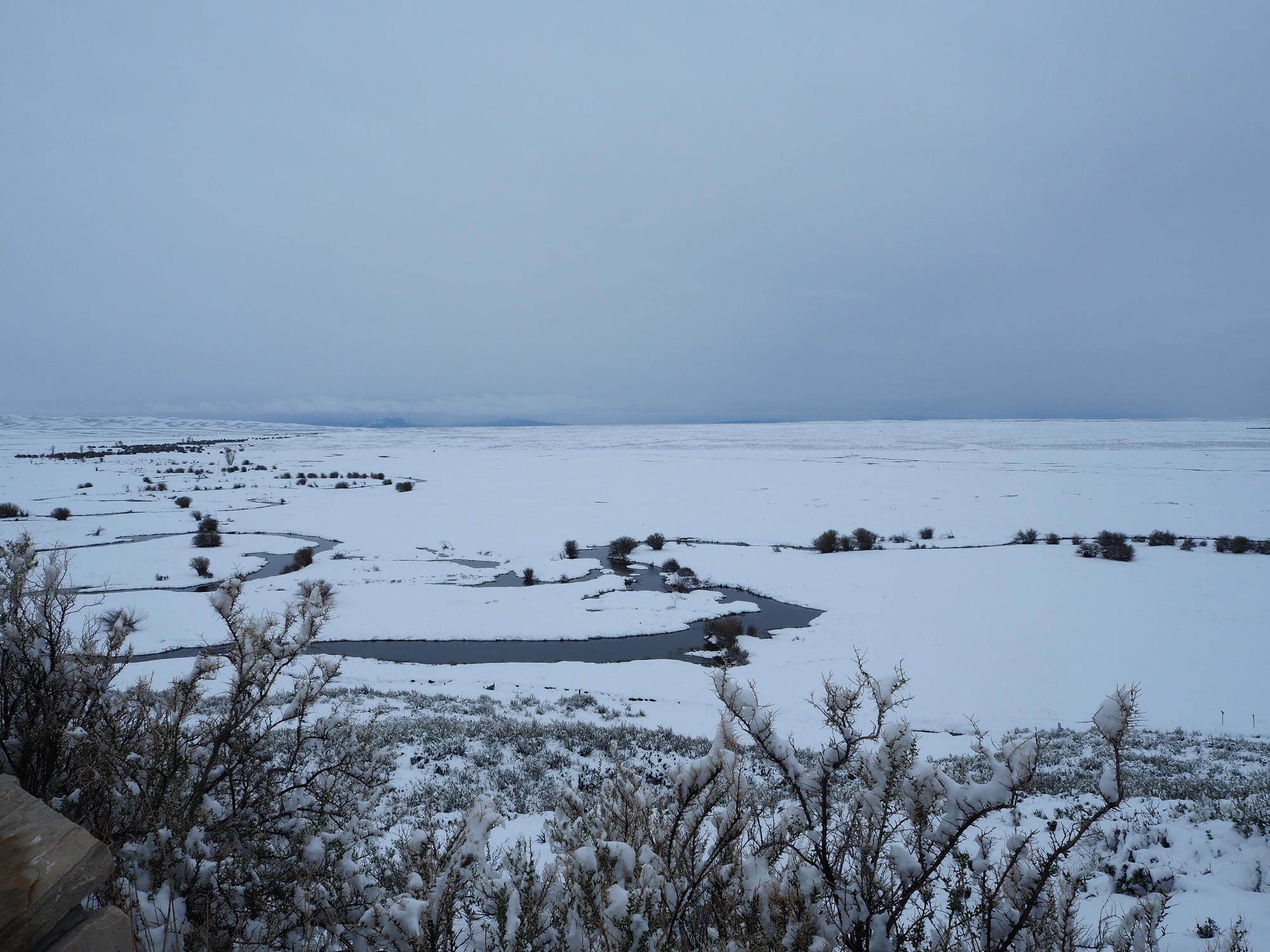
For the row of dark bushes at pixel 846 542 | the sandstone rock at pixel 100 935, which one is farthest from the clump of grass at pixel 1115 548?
the sandstone rock at pixel 100 935

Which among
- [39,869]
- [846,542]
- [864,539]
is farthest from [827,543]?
[39,869]

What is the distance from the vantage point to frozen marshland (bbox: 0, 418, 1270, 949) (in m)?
5.68

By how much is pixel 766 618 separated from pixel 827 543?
6522 mm

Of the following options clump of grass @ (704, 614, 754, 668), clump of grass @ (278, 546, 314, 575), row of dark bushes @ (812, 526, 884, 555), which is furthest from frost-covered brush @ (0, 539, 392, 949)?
row of dark bushes @ (812, 526, 884, 555)

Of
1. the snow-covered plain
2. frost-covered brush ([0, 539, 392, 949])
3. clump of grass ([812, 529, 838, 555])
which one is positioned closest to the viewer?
frost-covered brush ([0, 539, 392, 949])

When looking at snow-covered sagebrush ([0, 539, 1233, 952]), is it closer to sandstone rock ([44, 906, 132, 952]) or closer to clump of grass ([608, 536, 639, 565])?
sandstone rock ([44, 906, 132, 952])

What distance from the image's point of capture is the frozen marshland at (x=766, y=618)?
18.6 ft

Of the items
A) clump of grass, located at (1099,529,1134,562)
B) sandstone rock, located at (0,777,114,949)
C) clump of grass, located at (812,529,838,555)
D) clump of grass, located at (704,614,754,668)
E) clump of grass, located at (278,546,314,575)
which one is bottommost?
clump of grass, located at (704,614,754,668)

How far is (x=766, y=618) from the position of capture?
45.3 ft

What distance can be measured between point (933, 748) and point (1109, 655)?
211 inches

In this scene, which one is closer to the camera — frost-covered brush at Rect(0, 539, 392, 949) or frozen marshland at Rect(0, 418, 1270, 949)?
frost-covered brush at Rect(0, 539, 392, 949)

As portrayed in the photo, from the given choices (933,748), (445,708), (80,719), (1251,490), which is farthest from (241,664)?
(1251,490)

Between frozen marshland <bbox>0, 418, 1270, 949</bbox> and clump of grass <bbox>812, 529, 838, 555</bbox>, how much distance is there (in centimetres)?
70

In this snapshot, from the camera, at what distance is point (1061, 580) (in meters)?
15.3
